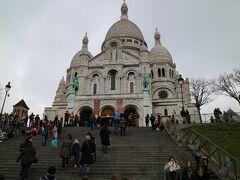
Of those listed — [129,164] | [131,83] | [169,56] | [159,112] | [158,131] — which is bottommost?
[129,164]

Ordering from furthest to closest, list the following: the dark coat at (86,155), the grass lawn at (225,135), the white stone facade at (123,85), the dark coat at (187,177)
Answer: the white stone facade at (123,85) → the grass lawn at (225,135) → the dark coat at (86,155) → the dark coat at (187,177)

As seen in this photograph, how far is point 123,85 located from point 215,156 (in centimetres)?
2600

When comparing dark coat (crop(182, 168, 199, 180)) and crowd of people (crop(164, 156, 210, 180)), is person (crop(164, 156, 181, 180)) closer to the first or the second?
crowd of people (crop(164, 156, 210, 180))

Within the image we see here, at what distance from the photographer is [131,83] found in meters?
37.1

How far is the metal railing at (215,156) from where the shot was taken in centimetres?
941

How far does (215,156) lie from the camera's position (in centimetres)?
1112

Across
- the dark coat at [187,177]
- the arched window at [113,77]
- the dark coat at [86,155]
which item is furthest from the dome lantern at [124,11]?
the dark coat at [187,177]

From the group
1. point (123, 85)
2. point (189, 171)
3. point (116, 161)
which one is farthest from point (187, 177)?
point (123, 85)

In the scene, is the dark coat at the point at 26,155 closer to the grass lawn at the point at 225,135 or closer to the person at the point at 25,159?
the person at the point at 25,159

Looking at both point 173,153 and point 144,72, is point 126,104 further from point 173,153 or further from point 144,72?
point 173,153

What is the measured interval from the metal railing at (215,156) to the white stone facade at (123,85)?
1675 centimetres

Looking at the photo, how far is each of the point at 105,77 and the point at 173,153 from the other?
25.7m

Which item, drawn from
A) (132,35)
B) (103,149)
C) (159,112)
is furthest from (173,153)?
(132,35)

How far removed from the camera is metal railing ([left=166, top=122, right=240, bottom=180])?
9.41 metres
